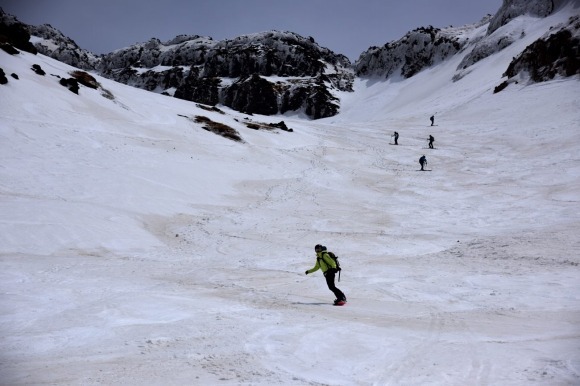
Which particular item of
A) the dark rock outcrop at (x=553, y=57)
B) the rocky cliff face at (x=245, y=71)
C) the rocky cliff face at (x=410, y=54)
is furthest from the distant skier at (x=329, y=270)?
the rocky cliff face at (x=410, y=54)

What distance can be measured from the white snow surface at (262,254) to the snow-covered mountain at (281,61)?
223 feet

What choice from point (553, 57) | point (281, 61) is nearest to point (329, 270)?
point (553, 57)

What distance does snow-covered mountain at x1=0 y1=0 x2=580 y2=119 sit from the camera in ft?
321

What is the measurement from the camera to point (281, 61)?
487 feet

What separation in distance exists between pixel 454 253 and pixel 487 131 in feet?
118

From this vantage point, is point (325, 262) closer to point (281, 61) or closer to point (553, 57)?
point (553, 57)

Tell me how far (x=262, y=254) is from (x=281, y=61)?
14178 centimetres

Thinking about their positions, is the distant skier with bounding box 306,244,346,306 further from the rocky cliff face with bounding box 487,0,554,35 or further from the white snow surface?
the rocky cliff face with bounding box 487,0,554,35

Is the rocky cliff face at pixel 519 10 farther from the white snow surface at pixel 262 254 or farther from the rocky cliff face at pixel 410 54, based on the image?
the white snow surface at pixel 262 254

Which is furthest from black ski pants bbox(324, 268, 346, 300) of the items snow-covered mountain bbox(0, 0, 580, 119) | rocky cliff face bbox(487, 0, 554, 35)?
rocky cliff face bbox(487, 0, 554, 35)

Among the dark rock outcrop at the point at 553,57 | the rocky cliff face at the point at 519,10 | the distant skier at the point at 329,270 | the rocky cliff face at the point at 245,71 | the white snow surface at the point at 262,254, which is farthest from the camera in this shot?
the rocky cliff face at the point at 245,71

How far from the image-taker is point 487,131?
→ 151 feet

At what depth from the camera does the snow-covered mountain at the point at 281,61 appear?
321 ft

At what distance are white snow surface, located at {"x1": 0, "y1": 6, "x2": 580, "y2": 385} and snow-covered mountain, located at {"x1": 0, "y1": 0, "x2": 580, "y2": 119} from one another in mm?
68073
